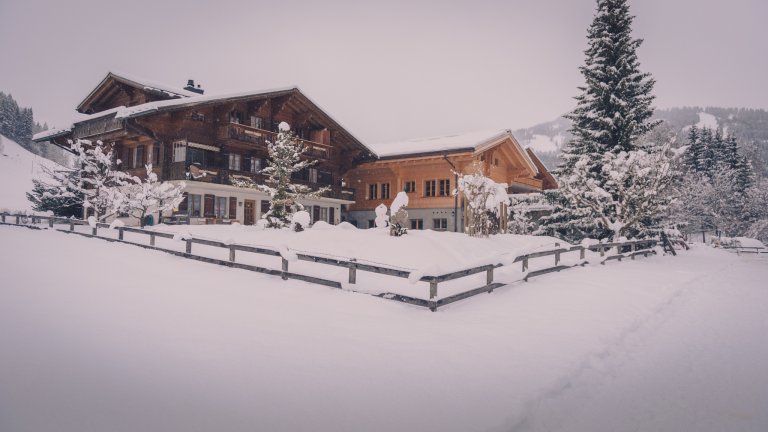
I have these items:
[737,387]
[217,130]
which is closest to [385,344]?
[737,387]

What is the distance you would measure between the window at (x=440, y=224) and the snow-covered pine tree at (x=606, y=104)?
26.0 ft

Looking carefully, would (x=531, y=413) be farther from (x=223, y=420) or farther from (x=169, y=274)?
(x=169, y=274)

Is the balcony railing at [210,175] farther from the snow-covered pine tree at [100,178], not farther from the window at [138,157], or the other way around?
the window at [138,157]

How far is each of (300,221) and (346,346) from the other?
43.1ft

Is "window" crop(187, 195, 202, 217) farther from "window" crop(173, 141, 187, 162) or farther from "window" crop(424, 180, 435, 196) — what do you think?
"window" crop(424, 180, 435, 196)

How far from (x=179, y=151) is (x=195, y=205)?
3.73 metres

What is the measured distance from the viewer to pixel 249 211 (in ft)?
89.2

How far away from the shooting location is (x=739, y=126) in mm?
171000

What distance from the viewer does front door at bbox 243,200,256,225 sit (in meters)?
27.0

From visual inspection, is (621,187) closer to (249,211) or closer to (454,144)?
(454,144)

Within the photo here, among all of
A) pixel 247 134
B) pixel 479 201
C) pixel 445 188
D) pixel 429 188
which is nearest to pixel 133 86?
pixel 247 134

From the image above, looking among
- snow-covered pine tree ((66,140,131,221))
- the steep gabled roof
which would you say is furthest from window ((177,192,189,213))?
the steep gabled roof

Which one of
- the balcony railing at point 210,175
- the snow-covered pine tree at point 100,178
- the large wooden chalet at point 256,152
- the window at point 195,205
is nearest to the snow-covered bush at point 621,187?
the large wooden chalet at point 256,152

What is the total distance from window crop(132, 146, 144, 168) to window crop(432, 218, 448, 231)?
19967 mm
